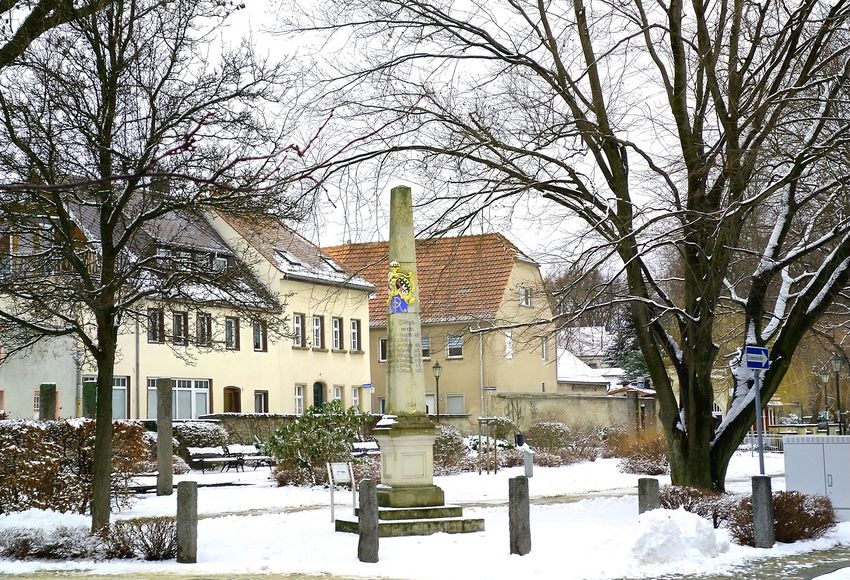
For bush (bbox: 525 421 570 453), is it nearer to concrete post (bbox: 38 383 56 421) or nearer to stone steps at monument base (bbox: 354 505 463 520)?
concrete post (bbox: 38 383 56 421)

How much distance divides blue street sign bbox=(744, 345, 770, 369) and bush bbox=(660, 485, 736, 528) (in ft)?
7.36

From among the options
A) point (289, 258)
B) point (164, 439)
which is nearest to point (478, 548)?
point (164, 439)

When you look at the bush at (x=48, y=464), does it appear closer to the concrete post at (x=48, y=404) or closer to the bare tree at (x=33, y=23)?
the concrete post at (x=48, y=404)

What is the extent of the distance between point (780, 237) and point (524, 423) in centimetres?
3034

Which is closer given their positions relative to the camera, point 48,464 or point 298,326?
point 48,464

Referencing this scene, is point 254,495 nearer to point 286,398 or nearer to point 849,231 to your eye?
point 849,231

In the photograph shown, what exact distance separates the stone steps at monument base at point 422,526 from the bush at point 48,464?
5506mm

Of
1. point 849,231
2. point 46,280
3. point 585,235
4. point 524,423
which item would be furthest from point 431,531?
point 524,423

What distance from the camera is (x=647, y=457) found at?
33.2 meters

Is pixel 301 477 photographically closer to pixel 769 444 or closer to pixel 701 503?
pixel 701 503

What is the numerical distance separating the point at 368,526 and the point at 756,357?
7.27 m

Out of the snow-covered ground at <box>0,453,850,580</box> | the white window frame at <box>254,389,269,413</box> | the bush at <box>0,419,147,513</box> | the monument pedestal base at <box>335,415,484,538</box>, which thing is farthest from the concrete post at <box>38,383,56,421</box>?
the white window frame at <box>254,389,269,413</box>

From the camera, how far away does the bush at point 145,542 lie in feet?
46.6

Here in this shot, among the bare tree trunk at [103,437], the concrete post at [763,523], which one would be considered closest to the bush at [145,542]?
the bare tree trunk at [103,437]
